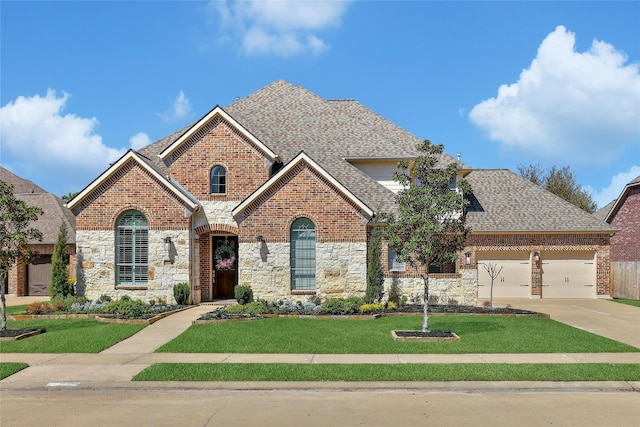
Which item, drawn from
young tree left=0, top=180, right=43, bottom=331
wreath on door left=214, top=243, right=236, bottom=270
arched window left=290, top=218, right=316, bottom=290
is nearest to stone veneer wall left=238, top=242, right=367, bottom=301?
arched window left=290, top=218, right=316, bottom=290

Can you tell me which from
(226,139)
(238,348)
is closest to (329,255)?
(226,139)

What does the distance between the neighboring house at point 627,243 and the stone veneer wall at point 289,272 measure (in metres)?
14.9

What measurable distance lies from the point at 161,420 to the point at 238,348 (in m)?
5.09

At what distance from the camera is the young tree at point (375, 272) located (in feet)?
66.6

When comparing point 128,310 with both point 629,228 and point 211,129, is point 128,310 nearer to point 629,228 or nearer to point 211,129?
point 211,129

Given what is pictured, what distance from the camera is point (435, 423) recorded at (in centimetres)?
780

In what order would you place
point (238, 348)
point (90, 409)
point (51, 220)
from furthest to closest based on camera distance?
1. point (51, 220)
2. point (238, 348)
3. point (90, 409)

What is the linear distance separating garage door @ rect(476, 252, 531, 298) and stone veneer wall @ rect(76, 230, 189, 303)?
1379cm

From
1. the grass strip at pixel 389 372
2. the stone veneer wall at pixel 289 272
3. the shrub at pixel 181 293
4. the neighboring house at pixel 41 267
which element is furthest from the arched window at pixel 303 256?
the neighboring house at pixel 41 267

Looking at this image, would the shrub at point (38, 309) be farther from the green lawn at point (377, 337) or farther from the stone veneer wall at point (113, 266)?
the green lawn at point (377, 337)

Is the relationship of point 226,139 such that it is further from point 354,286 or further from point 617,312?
point 617,312

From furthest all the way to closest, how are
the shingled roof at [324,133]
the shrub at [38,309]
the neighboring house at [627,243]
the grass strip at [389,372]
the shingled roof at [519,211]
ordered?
the neighboring house at [627,243] → the shingled roof at [519,211] → the shingled roof at [324,133] → the shrub at [38,309] → the grass strip at [389,372]

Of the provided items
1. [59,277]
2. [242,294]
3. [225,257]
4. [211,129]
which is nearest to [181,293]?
[242,294]

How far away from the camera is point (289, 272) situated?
20781 mm
